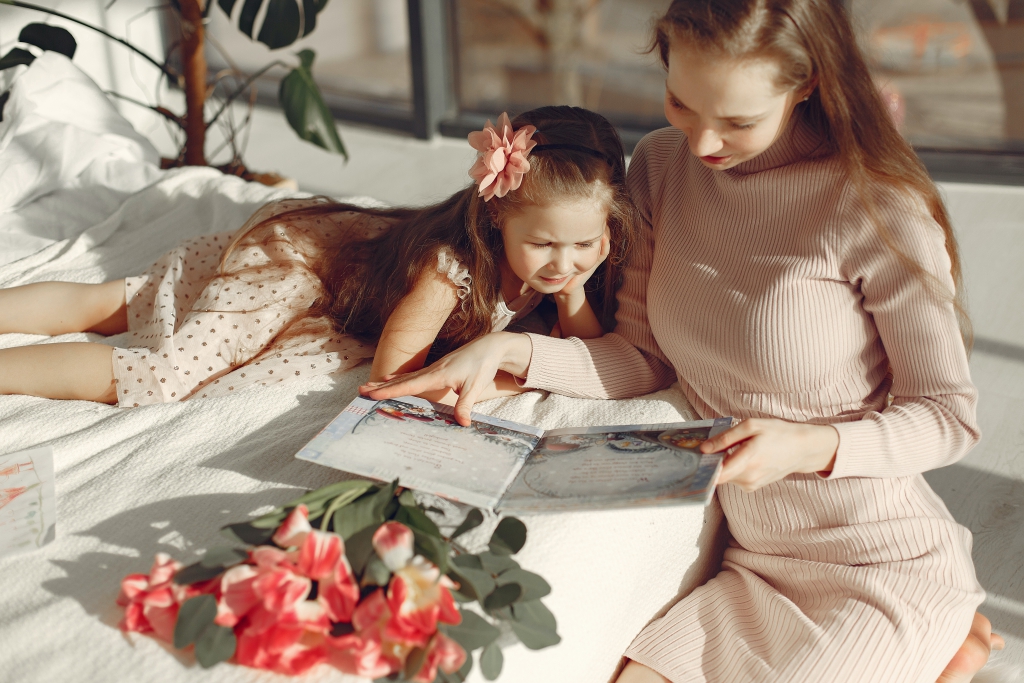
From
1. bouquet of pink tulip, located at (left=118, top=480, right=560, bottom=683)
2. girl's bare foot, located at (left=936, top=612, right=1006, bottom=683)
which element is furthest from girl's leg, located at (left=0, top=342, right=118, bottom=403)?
girl's bare foot, located at (left=936, top=612, right=1006, bottom=683)

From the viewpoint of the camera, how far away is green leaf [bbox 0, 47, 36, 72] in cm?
201

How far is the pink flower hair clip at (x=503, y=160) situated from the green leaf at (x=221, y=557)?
0.62m

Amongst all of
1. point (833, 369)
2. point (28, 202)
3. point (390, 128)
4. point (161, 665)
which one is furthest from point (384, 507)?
point (390, 128)

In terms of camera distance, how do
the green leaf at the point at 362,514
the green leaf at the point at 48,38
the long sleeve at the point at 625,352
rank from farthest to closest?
the green leaf at the point at 48,38
the long sleeve at the point at 625,352
the green leaf at the point at 362,514

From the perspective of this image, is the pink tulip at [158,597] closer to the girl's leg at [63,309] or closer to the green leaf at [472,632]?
the green leaf at [472,632]

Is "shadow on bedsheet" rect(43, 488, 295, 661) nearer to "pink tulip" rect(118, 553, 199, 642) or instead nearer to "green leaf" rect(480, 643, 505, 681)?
"pink tulip" rect(118, 553, 199, 642)

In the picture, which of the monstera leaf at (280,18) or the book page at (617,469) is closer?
the book page at (617,469)

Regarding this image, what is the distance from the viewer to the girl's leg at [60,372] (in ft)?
4.52

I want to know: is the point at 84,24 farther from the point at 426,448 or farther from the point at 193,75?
the point at 426,448

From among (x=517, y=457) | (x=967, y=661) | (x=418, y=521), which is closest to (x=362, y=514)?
(x=418, y=521)

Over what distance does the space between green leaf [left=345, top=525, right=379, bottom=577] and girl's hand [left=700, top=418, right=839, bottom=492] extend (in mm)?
419

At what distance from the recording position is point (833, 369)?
119 centimetres

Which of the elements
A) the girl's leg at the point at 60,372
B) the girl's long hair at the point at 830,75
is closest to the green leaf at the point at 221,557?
the girl's leg at the point at 60,372

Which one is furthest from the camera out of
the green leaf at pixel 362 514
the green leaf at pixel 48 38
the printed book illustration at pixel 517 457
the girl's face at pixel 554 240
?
the green leaf at pixel 48 38
